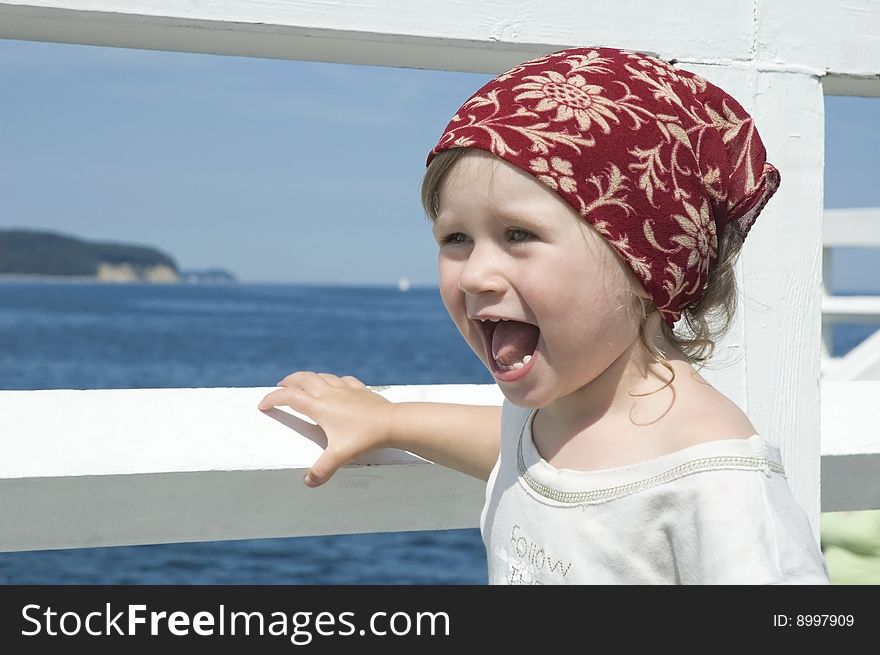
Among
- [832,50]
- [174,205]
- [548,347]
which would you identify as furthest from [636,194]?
[174,205]

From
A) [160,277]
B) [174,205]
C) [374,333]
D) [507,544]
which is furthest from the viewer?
[160,277]

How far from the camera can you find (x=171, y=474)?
51.9 inches

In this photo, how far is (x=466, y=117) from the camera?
127 centimetres

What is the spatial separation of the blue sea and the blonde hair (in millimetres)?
12277

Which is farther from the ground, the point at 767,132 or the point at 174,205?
the point at 174,205

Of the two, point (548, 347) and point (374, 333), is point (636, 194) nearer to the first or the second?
point (548, 347)

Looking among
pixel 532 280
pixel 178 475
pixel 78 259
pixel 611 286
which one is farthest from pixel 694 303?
pixel 78 259

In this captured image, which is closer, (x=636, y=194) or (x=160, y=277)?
(x=636, y=194)

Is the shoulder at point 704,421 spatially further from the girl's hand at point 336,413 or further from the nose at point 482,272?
the girl's hand at point 336,413

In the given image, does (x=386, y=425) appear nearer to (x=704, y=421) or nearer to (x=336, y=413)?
(x=336, y=413)

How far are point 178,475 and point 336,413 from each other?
10.2 inches

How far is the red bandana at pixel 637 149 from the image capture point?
119cm

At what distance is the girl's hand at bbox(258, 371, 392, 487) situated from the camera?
1401mm

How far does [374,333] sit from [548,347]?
79.1 metres
